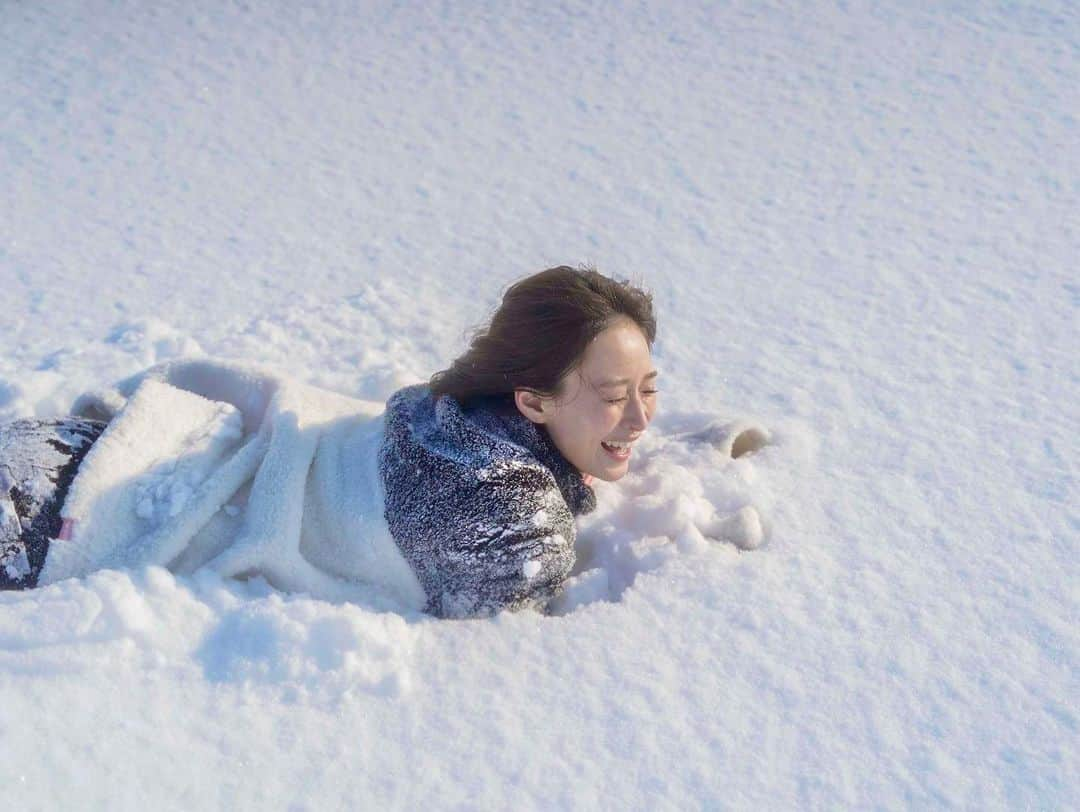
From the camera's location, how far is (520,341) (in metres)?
1.73

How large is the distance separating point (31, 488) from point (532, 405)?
830 mm

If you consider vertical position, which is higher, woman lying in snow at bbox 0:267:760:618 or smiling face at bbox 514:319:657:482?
smiling face at bbox 514:319:657:482

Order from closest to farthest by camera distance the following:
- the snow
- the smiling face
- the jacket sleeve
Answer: the snow → the jacket sleeve → the smiling face

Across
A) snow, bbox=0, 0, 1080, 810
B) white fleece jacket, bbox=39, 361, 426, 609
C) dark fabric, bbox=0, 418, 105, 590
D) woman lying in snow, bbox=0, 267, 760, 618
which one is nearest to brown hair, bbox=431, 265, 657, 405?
woman lying in snow, bbox=0, 267, 760, 618

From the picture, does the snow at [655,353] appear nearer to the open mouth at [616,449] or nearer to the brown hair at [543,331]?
the open mouth at [616,449]

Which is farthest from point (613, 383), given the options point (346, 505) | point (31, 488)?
point (31, 488)

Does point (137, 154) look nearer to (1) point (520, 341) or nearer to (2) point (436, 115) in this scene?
(2) point (436, 115)

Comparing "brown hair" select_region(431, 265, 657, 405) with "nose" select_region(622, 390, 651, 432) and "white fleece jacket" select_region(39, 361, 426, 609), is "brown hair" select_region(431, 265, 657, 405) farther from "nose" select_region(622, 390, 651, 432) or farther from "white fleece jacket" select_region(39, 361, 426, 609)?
"white fleece jacket" select_region(39, 361, 426, 609)

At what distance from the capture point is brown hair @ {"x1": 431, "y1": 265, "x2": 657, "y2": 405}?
1700 mm

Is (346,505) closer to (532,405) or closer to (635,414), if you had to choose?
(532,405)

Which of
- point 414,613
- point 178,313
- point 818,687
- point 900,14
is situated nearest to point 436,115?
point 178,313

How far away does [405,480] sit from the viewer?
1693mm

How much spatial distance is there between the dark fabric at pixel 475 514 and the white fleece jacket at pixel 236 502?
58 mm

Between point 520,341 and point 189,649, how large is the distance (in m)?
0.70
